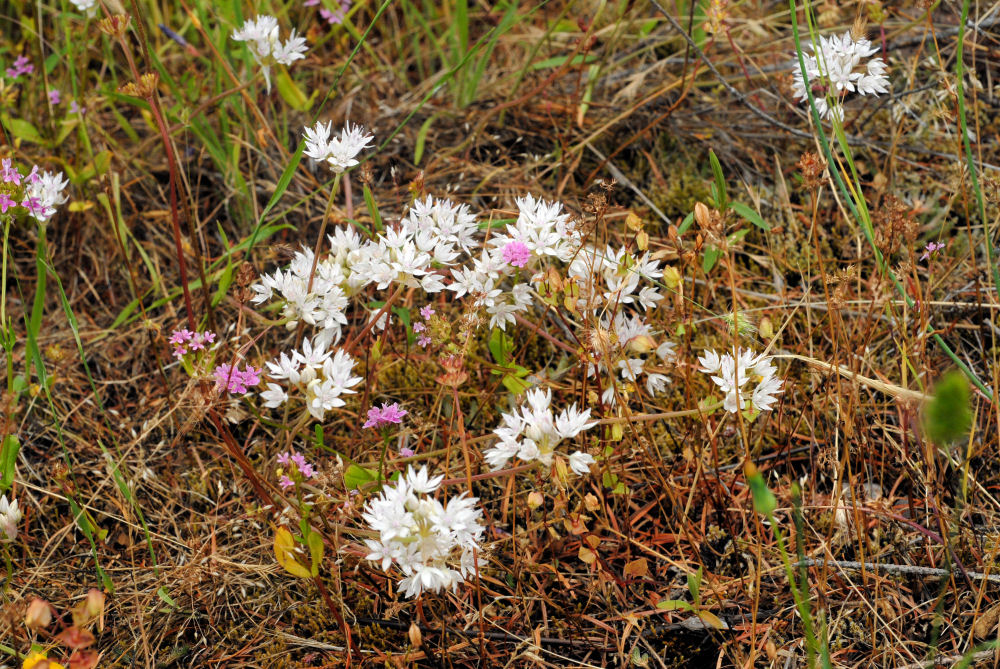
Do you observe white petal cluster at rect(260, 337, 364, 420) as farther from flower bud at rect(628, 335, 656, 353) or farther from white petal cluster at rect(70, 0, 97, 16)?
white petal cluster at rect(70, 0, 97, 16)

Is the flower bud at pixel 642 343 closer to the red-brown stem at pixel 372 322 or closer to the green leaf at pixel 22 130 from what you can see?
the red-brown stem at pixel 372 322

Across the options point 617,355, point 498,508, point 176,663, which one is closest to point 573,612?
point 498,508

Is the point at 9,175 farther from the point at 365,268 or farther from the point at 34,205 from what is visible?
the point at 365,268

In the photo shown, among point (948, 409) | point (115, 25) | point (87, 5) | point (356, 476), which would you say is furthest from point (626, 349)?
point (87, 5)

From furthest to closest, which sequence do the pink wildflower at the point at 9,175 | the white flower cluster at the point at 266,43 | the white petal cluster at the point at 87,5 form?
the white petal cluster at the point at 87,5, the white flower cluster at the point at 266,43, the pink wildflower at the point at 9,175

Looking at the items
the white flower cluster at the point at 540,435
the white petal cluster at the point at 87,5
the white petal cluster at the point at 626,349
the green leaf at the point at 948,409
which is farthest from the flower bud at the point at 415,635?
the white petal cluster at the point at 87,5

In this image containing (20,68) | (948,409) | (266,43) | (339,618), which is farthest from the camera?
(20,68)
